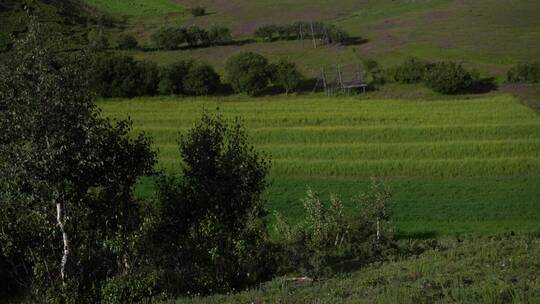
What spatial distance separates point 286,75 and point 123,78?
20923 millimetres

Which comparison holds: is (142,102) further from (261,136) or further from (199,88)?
(261,136)

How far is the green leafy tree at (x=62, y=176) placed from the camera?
1747cm

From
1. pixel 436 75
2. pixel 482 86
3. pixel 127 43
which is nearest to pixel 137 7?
pixel 127 43

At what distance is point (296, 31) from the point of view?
110500mm

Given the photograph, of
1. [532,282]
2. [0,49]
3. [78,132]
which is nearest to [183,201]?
[78,132]

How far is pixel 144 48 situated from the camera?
104 m

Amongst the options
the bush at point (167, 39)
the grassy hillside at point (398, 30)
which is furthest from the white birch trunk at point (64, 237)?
the bush at point (167, 39)

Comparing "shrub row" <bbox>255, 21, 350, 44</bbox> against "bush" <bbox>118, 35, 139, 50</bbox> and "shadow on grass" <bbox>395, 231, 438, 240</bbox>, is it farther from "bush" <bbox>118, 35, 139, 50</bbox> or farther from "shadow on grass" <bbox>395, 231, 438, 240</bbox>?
"shadow on grass" <bbox>395, 231, 438, 240</bbox>

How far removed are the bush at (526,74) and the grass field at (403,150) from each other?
7.65 m

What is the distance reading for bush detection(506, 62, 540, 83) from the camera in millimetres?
75062

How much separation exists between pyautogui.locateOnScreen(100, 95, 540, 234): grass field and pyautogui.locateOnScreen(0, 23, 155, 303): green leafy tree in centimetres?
2252

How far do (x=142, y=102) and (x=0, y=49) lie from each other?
25.4 m

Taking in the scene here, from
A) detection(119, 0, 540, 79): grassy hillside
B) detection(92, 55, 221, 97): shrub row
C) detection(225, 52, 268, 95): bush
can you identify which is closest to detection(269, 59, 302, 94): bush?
→ detection(225, 52, 268, 95): bush

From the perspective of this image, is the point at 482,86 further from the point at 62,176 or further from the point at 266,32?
the point at 62,176
